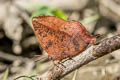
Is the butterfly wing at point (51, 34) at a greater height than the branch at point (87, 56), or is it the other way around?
the butterfly wing at point (51, 34)

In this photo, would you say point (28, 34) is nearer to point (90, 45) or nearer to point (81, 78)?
point (81, 78)

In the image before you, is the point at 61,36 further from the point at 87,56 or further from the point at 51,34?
the point at 87,56

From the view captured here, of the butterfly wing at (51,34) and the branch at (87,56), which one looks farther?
the butterfly wing at (51,34)

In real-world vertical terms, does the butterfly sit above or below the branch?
above

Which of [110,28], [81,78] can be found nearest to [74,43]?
[81,78]

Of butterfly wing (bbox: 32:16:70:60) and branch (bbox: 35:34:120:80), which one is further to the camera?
butterfly wing (bbox: 32:16:70:60)
